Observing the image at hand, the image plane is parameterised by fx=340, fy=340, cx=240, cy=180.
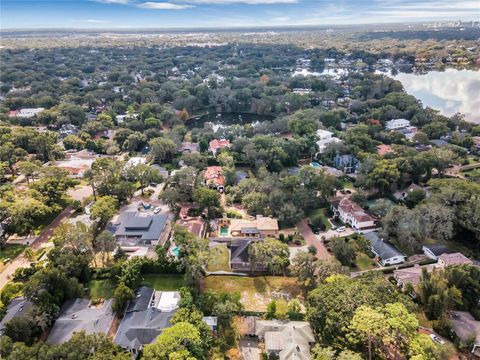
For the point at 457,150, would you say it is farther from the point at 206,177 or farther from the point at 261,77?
the point at 261,77

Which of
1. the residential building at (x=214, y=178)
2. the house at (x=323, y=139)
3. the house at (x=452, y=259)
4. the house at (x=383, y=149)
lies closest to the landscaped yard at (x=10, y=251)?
the residential building at (x=214, y=178)

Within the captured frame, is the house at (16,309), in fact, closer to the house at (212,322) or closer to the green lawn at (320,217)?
the house at (212,322)

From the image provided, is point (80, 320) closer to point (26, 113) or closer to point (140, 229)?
point (140, 229)

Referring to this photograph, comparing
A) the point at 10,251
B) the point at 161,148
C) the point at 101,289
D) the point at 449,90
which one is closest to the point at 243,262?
the point at 101,289

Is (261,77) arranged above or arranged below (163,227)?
above

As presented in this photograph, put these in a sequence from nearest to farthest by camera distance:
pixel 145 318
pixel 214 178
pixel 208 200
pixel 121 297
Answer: pixel 145 318 < pixel 121 297 < pixel 208 200 < pixel 214 178

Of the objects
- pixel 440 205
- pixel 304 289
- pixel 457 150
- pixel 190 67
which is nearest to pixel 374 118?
pixel 457 150
